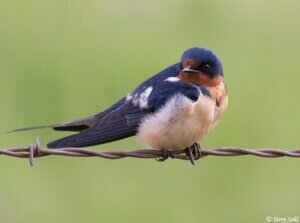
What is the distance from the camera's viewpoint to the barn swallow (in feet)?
16.1

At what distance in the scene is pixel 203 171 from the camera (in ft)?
20.8

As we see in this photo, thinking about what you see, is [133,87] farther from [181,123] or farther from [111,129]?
[181,123]

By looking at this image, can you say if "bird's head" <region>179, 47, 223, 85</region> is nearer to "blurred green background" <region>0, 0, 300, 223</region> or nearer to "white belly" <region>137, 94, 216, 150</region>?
"white belly" <region>137, 94, 216, 150</region>

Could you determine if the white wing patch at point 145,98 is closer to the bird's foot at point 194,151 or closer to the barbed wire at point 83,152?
the bird's foot at point 194,151

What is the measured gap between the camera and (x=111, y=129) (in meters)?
5.01

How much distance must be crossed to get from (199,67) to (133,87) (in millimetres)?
2065

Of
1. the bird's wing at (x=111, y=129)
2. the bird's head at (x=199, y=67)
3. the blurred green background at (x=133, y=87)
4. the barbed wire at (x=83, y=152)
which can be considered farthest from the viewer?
the blurred green background at (x=133, y=87)

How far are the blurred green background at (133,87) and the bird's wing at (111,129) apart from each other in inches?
42.0

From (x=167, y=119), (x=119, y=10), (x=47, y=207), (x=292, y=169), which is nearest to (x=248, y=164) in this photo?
(x=292, y=169)

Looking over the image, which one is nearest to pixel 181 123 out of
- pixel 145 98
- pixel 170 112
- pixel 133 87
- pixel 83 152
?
pixel 170 112

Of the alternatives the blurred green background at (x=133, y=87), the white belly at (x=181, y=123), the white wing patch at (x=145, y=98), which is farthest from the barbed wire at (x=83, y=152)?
the blurred green background at (x=133, y=87)

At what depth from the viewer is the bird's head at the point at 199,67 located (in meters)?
5.07

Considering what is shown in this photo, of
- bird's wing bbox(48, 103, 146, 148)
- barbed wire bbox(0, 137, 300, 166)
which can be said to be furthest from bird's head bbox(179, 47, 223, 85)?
barbed wire bbox(0, 137, 300, 166)

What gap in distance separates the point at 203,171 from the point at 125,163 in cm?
45
